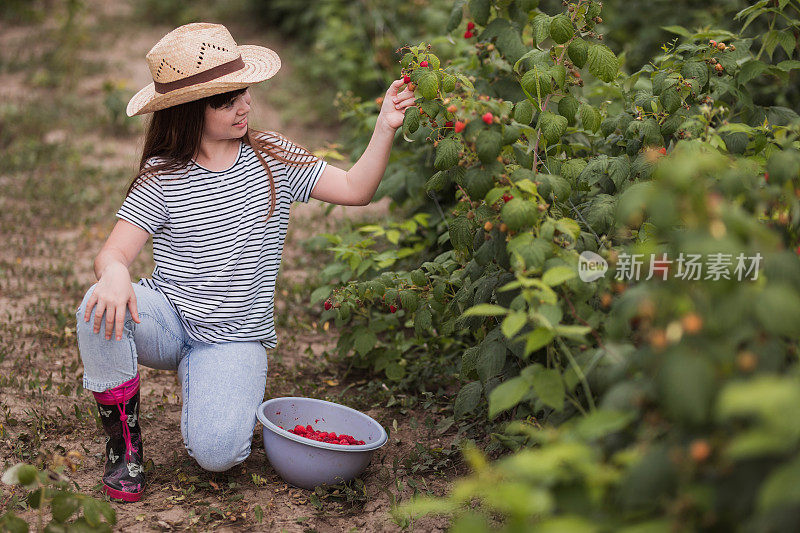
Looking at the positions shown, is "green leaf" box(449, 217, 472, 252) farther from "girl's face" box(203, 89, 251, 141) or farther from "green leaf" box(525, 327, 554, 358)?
"girl's face" box(203, 89, 251, 141)

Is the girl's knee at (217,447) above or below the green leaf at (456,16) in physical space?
below

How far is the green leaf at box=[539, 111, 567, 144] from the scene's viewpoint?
201cm

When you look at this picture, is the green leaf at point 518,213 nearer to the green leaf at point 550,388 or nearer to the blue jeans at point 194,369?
the green leaf at point 550,388

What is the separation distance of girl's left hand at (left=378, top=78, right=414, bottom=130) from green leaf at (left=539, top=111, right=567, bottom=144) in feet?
1.27

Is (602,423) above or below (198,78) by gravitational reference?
below

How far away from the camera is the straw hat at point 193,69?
7.12 ft

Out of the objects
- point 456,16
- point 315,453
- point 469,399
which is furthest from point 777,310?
point 456,16

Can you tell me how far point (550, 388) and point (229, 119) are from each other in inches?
49.9

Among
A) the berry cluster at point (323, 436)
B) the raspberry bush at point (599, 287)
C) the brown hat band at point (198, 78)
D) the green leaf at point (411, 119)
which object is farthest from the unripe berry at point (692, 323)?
the brown hat band at point (198, 78)

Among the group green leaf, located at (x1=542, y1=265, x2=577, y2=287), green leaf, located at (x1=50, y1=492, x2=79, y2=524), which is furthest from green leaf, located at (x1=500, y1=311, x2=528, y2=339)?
green leaf, located at (x1=50, y1=492, x2=79, y2=524)

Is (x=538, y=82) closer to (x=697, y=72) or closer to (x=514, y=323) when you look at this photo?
(x=697, y=72)

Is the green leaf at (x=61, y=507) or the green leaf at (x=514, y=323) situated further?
the green leaf at (x=61, y=507)

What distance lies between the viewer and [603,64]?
2084 millimetres

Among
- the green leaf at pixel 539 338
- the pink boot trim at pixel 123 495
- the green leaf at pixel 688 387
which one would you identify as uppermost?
the green leaf at pixel 688 387
